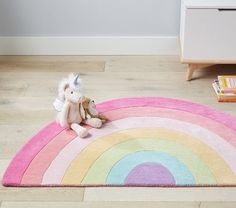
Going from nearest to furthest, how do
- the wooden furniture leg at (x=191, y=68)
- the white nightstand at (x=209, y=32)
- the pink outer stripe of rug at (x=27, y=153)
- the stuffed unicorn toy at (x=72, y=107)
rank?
the pink outer stripe of rug at (x=27, y=153), the stuffed unicorn toy at (x=72, y=107), the white nightstand at (x=209, y=32), the wooden furniture leg at (x=191, y=68)

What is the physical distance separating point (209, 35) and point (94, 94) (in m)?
0.68

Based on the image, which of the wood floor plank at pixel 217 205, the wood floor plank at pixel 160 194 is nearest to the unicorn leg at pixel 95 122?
the wood floor plank at pixel 160 194

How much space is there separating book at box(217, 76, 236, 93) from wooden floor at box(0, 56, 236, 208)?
0.24 ft

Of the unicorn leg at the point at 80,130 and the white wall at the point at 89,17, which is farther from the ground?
the white wall at the point at 89,17

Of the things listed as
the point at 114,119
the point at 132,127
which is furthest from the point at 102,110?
the point at 132,127

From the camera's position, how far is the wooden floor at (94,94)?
1459 mm

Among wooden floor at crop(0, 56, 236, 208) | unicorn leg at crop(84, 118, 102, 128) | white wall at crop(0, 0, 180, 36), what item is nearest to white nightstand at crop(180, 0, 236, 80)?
wooden floor at crop(0, 56, 236, 208)

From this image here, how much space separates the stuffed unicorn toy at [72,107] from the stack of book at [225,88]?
662 mm

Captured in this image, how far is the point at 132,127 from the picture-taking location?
Answer: 6.03 feet

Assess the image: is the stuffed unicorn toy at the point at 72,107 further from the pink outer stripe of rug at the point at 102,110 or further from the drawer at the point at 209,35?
the drawer at the point at 209,35

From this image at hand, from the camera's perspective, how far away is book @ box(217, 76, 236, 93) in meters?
2.06

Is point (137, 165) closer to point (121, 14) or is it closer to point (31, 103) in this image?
point (31, 103)

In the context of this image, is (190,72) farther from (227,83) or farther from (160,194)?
(160,194)

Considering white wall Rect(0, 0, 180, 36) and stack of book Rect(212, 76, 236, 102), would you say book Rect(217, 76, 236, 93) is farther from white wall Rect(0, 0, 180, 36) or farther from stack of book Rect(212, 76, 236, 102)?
white wall Rect(0, 0, 180, 36)
